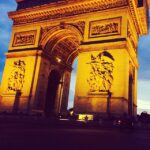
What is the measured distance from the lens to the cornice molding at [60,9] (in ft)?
49.1

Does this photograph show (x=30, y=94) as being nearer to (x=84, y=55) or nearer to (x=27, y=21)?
(x=84, y=55)

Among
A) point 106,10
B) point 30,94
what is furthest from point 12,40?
point 106,10

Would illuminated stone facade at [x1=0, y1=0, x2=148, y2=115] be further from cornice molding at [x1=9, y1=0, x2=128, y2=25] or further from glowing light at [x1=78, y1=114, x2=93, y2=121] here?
glowing light at [x1=78, y1=114, x2=93, y2=121]

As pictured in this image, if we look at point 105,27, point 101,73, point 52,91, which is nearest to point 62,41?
point 52,91

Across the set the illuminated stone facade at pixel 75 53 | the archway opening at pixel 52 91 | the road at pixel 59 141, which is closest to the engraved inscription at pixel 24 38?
the illuminated stone facade at pixel 75 53

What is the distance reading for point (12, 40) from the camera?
702 inches

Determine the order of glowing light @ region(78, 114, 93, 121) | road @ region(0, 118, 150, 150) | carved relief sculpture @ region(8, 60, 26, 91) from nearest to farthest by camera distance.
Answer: road @ region(0, 118, 150, 150) < glowing light @ region(78, 114, 93, 121) < carved relief sculpture @ region(8, 60, 26, 91)

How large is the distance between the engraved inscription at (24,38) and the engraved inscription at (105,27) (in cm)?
493

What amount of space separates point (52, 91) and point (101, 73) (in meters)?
6.49

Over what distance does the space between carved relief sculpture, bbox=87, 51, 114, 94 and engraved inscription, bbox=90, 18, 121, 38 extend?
4.91ft

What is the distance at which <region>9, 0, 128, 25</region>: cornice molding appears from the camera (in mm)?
14957

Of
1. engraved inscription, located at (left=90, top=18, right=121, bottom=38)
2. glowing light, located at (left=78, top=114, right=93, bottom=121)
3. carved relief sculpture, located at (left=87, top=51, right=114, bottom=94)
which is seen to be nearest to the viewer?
glowing light, located at (left=78, top=114, right=93, bottom=121)

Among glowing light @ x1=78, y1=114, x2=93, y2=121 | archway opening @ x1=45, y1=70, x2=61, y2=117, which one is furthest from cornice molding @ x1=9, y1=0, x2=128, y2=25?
glowing light @ x1=78, y1=114, x2=93, y2=121

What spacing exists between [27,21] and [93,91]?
869 centimetres
